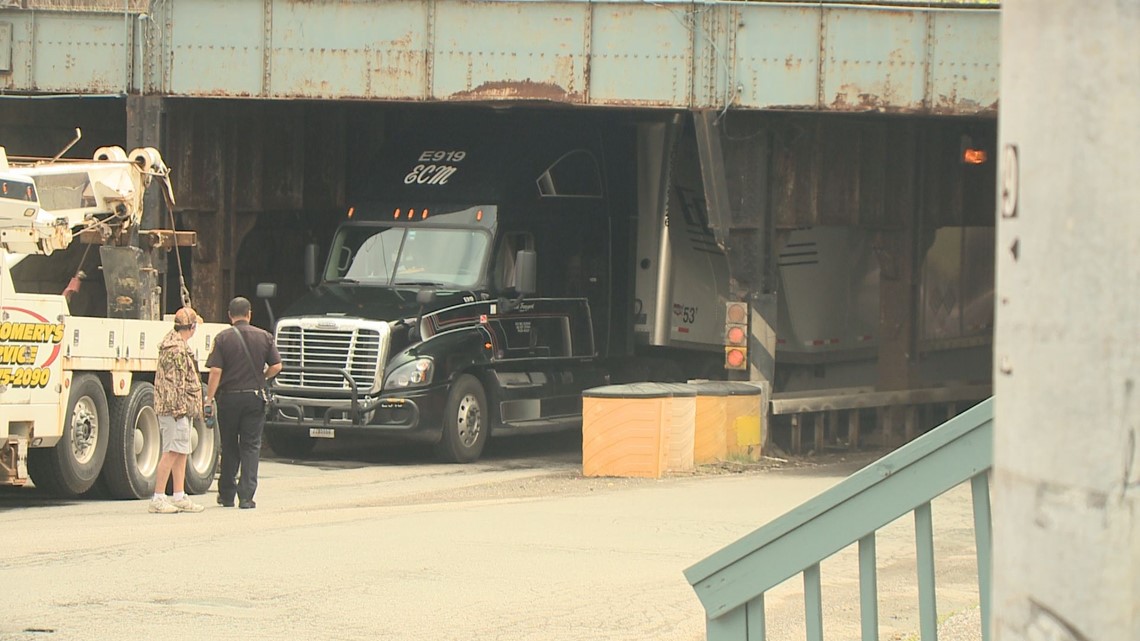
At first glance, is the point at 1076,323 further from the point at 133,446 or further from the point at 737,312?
the point at 737,312

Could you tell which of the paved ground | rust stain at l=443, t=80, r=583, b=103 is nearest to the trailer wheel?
the paved ground

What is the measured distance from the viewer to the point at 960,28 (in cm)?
1773

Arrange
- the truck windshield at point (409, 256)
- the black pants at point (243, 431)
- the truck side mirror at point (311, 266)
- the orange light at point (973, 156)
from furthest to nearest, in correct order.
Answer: the orange light at point (973, 156), the truck side mirror at point (311, 266), the truck windshield at point (409, 256), the black pants at point (243, 431)

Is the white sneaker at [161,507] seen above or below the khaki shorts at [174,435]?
below

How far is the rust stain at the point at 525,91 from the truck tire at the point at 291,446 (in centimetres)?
466

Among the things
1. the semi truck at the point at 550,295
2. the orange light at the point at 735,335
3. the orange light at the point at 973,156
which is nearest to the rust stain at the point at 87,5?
the semi truck at the point at 550,295

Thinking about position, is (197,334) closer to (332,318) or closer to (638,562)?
(332,318)

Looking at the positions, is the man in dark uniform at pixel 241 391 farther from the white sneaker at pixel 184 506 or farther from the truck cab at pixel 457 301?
the truck cab at pixel 457 301

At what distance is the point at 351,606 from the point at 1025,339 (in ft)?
22.2

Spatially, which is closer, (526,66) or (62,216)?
(62,216)

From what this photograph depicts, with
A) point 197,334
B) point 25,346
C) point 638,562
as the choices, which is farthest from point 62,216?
point 638,562

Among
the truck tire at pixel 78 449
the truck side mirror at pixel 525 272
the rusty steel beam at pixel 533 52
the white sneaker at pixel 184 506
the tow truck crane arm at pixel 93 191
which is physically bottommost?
the white sneaker at pixel 184 506

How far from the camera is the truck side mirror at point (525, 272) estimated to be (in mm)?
18406

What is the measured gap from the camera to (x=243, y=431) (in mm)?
13320
